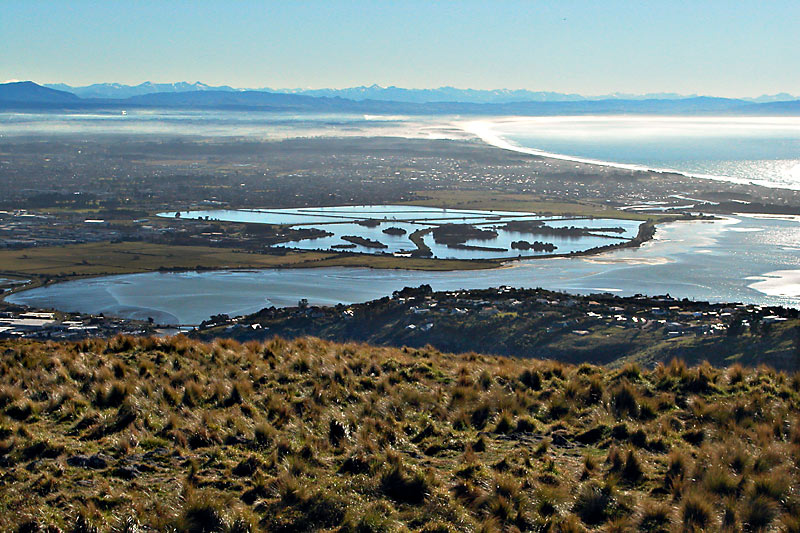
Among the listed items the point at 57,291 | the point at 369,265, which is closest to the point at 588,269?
the point at 369,265

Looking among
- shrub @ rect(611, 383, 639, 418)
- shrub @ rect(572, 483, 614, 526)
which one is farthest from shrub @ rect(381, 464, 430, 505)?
shrub @ rect(611, 383, 639, 418)

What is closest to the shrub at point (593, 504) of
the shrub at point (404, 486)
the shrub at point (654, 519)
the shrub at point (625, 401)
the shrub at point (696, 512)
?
the shrub at point (654, 519)

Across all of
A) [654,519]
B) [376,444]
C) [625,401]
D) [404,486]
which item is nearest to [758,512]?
[654,519]

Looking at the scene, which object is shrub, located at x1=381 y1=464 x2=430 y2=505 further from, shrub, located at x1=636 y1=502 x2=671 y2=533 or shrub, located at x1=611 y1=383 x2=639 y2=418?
shrub, located at x1=611 y1=383 x2=639 y2=418

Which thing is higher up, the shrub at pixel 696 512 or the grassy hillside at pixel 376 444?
the shrub at pixel 696 512

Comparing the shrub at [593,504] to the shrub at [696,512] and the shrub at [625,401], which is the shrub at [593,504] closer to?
the shrub at [696,512]

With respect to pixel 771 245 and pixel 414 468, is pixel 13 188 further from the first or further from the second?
pixel 414 468

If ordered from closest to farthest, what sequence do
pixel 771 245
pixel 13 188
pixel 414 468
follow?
1. pixel 414 468
2. pixel 771 245
3. pixel 13 188

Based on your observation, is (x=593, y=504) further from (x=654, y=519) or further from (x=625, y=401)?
(x=625, y=401)
